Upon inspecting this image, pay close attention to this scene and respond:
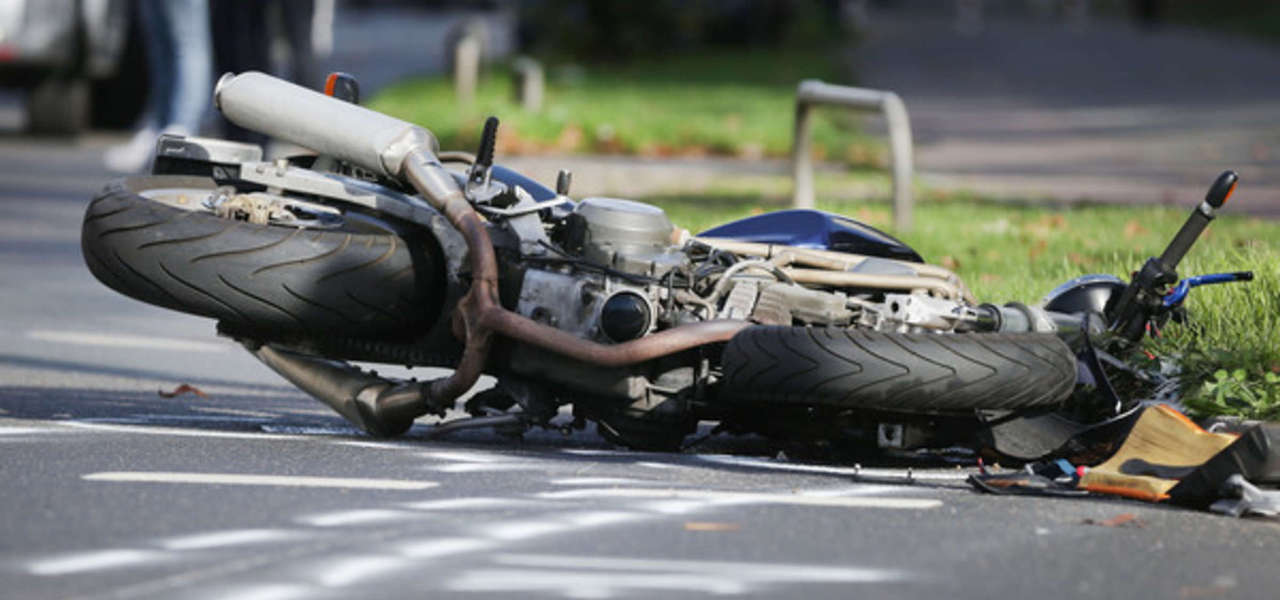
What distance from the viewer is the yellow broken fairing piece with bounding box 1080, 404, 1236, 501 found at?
5.31 m

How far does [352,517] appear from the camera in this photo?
4.81 m

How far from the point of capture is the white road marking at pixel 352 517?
15.6 ft

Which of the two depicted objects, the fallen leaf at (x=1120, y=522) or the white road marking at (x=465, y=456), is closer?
the fallen leaf at (x=1120, y=522)

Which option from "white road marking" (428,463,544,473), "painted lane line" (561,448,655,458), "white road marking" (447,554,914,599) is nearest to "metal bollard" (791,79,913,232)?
"painted lane line" (561,448,655,458)

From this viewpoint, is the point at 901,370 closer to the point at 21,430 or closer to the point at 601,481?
the point at 601,481

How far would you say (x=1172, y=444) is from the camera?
5434 millimetres

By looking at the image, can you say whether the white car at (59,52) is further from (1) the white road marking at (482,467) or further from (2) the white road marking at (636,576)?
(2) the white road marking at (636,576)

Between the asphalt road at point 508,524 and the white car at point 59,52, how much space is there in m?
10.2

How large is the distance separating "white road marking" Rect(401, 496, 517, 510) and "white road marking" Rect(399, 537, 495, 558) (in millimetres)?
340

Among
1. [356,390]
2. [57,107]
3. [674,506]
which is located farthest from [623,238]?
[57,107]

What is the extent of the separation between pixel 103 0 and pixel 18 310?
8305mm

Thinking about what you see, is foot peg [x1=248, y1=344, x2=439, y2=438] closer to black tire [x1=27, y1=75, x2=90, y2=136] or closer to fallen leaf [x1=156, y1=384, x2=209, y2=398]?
fallen leaf [x1=156, y1=384, x2=209, y2=398]

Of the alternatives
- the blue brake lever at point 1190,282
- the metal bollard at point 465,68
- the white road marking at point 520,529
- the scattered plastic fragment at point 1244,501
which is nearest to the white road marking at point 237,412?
the white road marking at point 520,529

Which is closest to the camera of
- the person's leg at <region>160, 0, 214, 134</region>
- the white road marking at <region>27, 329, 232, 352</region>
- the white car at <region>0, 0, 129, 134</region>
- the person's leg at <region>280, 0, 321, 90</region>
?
the white road marking at <region>27, 329, 232, 352</region>
